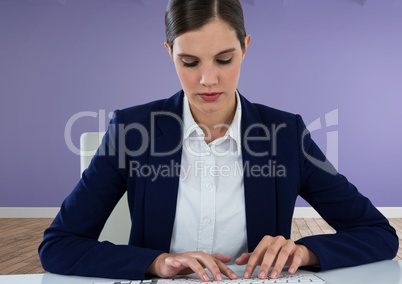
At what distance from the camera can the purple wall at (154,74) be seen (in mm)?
5656

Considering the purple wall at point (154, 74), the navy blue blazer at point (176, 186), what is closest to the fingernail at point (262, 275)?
the navy blue blazer at point (176, 186)

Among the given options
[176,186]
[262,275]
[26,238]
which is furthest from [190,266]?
[26,238]

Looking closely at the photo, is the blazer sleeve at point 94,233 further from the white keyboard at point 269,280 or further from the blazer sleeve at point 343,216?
the blazer sleeve at point 343,216

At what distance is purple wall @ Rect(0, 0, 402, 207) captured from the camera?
5.66 m

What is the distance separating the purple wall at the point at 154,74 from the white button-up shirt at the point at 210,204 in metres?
4.56

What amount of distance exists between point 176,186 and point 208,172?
93mm

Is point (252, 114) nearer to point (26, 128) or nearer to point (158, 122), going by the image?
point (158, 122)

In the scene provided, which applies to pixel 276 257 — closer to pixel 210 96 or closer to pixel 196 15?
pixel 210 96

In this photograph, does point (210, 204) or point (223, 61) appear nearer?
point (223, 61)

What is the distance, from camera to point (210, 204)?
4.00 feet

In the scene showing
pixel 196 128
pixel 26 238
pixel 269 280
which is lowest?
pixel 26 238

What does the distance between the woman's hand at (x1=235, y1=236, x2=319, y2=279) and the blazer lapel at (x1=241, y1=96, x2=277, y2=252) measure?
234 millimetres

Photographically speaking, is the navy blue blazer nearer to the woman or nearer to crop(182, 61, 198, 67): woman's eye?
the woman

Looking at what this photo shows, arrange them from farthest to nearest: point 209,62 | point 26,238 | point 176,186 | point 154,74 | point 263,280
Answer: point 154,74
point 26,238
point 176,186
point 209,62
point 263,280
